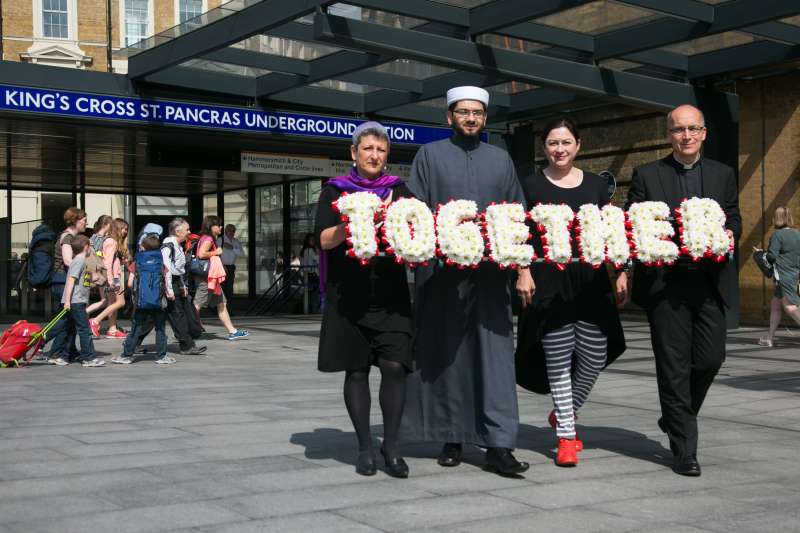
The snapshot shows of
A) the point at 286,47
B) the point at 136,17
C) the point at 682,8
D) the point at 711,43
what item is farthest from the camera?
the point at 136,17

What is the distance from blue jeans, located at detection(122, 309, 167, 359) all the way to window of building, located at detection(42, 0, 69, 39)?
29684 mm

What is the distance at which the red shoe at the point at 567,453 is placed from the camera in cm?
534

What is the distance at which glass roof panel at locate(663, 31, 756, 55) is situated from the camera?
46.9ft

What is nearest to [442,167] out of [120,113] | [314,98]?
[120,113]

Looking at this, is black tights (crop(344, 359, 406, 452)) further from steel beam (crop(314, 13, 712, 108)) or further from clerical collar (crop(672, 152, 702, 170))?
steel beam (crop(314, 13, 712, 108))

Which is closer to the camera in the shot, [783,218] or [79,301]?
[79,301]

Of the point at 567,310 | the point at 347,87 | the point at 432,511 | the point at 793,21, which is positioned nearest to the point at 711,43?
the point at 793,21

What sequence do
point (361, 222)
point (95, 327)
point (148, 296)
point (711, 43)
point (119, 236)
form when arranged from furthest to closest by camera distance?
point (95, 327), point (711, 43), point (119, 236), point (148, 296), point (361, 222)

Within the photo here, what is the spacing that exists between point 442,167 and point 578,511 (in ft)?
6.27

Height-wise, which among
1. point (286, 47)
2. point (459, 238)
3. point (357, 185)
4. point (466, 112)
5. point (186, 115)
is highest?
point (286, 47)

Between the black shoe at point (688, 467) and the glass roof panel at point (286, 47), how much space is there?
1055 cm

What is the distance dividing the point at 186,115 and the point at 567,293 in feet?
39.0

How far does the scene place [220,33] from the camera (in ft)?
45.0

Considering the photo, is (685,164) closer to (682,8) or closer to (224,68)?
(682,8)
